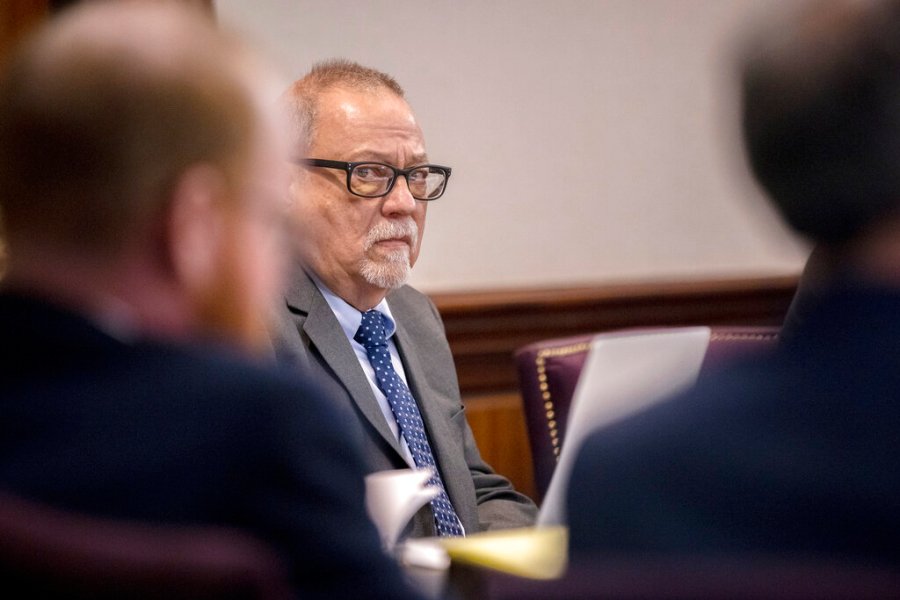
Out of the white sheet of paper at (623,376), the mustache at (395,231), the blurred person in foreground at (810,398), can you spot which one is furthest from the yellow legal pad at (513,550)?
the mustache at (395,231)

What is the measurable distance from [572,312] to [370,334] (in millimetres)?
1498

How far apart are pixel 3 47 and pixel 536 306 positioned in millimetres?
1794

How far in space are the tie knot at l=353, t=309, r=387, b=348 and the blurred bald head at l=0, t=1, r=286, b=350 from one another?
1.49 metres

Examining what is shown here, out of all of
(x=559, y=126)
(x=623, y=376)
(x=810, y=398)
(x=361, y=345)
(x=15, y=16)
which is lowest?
(x=361, y=345)

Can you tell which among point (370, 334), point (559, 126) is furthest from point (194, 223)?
point (559, 126)

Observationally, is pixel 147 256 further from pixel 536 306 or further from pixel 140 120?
A: pixel 536 306

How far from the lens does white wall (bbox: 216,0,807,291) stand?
11.6 feet

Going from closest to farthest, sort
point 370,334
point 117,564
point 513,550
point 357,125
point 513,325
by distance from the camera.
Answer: point 117,564
point 513,550
point 370,334
point 357,125
point 513,325

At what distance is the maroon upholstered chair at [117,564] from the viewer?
2.56 feet

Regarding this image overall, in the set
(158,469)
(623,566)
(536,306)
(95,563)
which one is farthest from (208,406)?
(536,306)

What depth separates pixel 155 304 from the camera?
99 centimetres

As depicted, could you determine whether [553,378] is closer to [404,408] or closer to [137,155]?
[404,408]

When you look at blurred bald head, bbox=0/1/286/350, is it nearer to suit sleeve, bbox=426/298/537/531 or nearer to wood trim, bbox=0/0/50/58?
suit sleeve, bbox=426/298/537/531

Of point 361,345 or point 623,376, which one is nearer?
point 623,376
